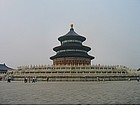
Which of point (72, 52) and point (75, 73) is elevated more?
point (72, 52)

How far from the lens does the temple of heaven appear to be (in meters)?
18.4

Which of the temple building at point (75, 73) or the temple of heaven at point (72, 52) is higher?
the temple of heaven at point (72, 52)

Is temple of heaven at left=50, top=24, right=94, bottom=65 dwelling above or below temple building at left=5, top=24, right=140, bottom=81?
above

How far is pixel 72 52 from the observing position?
18781 mm

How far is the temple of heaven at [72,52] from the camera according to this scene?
1839 centimetres

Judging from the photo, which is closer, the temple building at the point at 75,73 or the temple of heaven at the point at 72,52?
the temple building at the point at 75,73

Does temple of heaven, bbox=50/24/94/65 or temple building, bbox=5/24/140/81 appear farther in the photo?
temple of heaven, bbox=50/24/94/65

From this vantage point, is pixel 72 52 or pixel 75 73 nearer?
pixel 75 73
